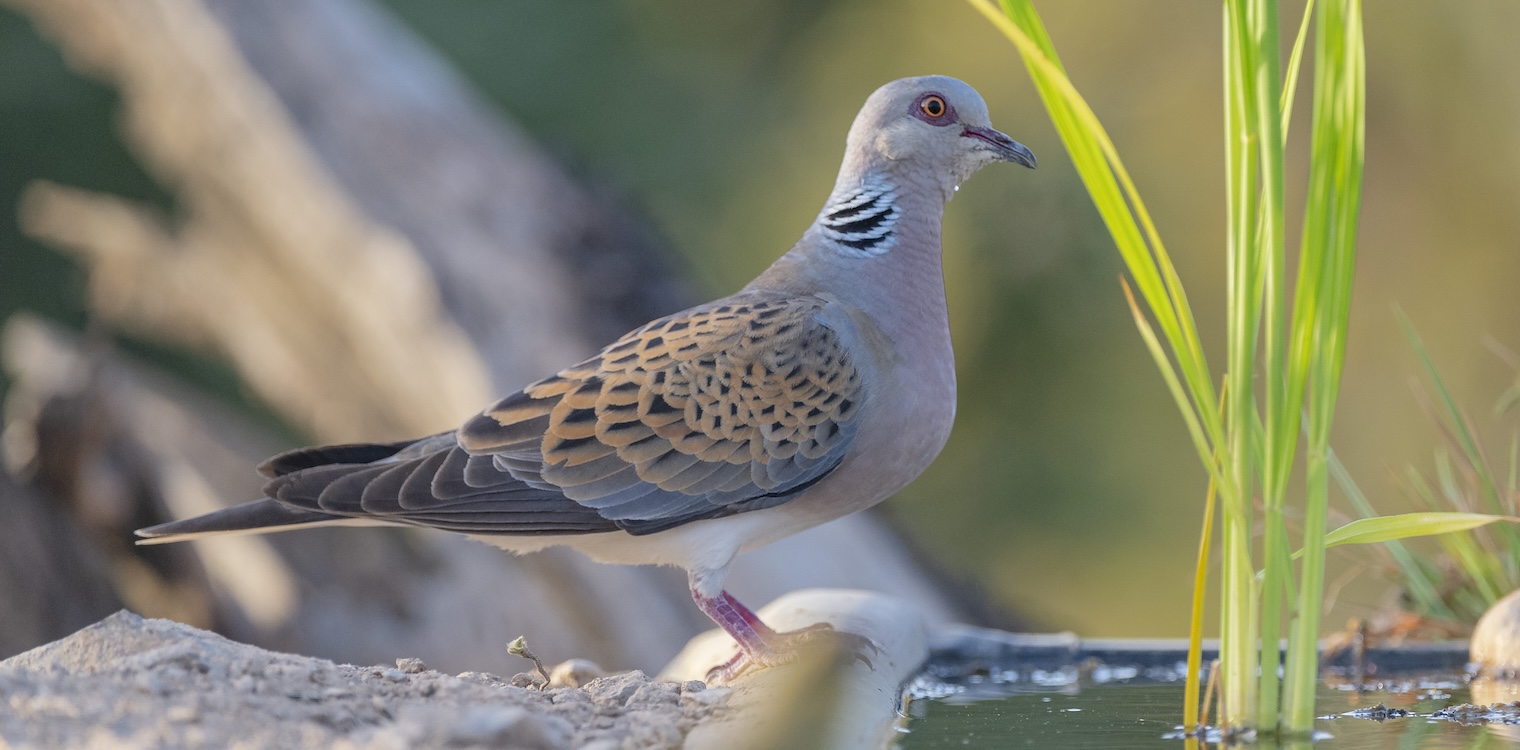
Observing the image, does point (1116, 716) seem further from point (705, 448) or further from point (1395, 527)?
point (705, 448)

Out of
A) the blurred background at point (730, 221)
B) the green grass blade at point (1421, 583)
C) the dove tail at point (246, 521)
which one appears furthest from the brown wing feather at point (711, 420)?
the blurred background at point (730, 221)

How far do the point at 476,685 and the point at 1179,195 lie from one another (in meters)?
8.42

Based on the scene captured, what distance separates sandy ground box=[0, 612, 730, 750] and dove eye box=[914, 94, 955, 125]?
4.63ft

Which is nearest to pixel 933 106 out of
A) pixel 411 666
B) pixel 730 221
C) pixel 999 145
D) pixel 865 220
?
pixel 999 145

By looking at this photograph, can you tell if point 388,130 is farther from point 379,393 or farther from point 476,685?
point 476,685

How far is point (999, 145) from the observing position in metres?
3.30

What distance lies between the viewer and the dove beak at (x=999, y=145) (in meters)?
3.27

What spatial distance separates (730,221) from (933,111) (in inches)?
324

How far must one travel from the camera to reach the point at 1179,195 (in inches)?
392

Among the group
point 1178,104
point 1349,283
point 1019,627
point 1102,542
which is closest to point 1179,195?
point 1178,104

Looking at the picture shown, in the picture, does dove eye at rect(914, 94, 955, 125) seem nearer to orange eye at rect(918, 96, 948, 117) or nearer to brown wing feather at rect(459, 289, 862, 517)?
orange eye at rect(918, 96, 948, 117)

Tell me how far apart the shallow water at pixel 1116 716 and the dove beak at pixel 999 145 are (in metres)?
1.15

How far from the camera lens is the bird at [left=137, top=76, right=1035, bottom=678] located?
2.98m

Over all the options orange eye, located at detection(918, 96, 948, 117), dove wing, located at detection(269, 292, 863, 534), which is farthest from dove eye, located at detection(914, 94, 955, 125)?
dove wing, located at detection(269, 292, 863, 534)
